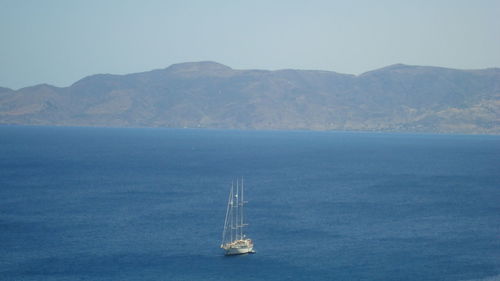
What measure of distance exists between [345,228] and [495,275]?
2877cm

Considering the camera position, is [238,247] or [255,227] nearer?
[238,247]

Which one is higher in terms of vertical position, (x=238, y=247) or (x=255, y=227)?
(x=238, y=247)

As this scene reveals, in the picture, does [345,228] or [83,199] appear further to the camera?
[83,199]

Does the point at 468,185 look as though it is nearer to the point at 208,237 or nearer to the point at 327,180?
the point at 327,180

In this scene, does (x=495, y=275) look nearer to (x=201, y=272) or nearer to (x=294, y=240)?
(x=294, y=240)

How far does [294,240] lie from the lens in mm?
94562

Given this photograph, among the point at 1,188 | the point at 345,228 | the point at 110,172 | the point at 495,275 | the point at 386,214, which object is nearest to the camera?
the point at 495,275

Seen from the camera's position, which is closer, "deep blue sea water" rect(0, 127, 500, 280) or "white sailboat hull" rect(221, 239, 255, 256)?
"deep blue sea water" rect(0, 127, 500, 280)

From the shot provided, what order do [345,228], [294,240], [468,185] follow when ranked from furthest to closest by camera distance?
[468,185], [345,228], [294,240]

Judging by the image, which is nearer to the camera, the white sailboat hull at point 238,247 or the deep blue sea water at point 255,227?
the deep blue sea water at point 255,227

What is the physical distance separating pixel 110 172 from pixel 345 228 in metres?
89.2

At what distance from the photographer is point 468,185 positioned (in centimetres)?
15725

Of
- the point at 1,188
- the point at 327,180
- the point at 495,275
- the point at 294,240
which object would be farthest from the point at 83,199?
the point at 495,275

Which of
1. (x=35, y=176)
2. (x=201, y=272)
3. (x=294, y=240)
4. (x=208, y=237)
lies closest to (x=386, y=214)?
(x=294, y=240)
